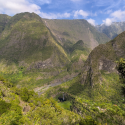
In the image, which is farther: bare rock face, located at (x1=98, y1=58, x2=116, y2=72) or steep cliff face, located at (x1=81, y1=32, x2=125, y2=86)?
bare rock face, located at (x1=98, y1=58, x2=116, y2=72)

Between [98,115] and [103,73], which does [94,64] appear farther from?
[98,115]

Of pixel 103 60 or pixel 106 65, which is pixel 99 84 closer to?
pixel 106 65

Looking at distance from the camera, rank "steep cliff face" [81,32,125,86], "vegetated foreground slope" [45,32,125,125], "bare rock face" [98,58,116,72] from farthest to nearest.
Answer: "bare rock face" [98,58,116,72]
"steep cliff face" [81,32,125,86]
"vegetated foreground slope" [45,32,125,125]

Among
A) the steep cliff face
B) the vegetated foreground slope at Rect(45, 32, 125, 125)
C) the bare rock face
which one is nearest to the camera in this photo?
the vegetated foreground slope at Rect(45, 32, 125, 125)

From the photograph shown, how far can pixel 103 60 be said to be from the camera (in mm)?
150500

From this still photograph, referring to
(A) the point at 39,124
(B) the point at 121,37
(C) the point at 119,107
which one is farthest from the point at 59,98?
(A) the point at 39,124

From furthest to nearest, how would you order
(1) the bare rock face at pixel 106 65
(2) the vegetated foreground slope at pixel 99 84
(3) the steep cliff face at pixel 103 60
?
(1) the bare rock face at pixel 106 65, (3) the steep cliff face at pixel 103 60, (2) the vegetated foreground slope at pixel 99 84

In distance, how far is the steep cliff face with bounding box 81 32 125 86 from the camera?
140 meters

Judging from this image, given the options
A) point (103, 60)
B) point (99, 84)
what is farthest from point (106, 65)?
point (99, 84)

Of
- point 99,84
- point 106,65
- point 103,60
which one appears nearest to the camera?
point 99,84

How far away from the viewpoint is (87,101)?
127 metres

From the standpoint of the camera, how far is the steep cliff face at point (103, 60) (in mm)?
140125

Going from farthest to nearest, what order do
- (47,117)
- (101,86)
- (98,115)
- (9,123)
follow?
(101,86), (98,115), (47,117), (9,123)

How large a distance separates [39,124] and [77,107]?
104275 millimetres
